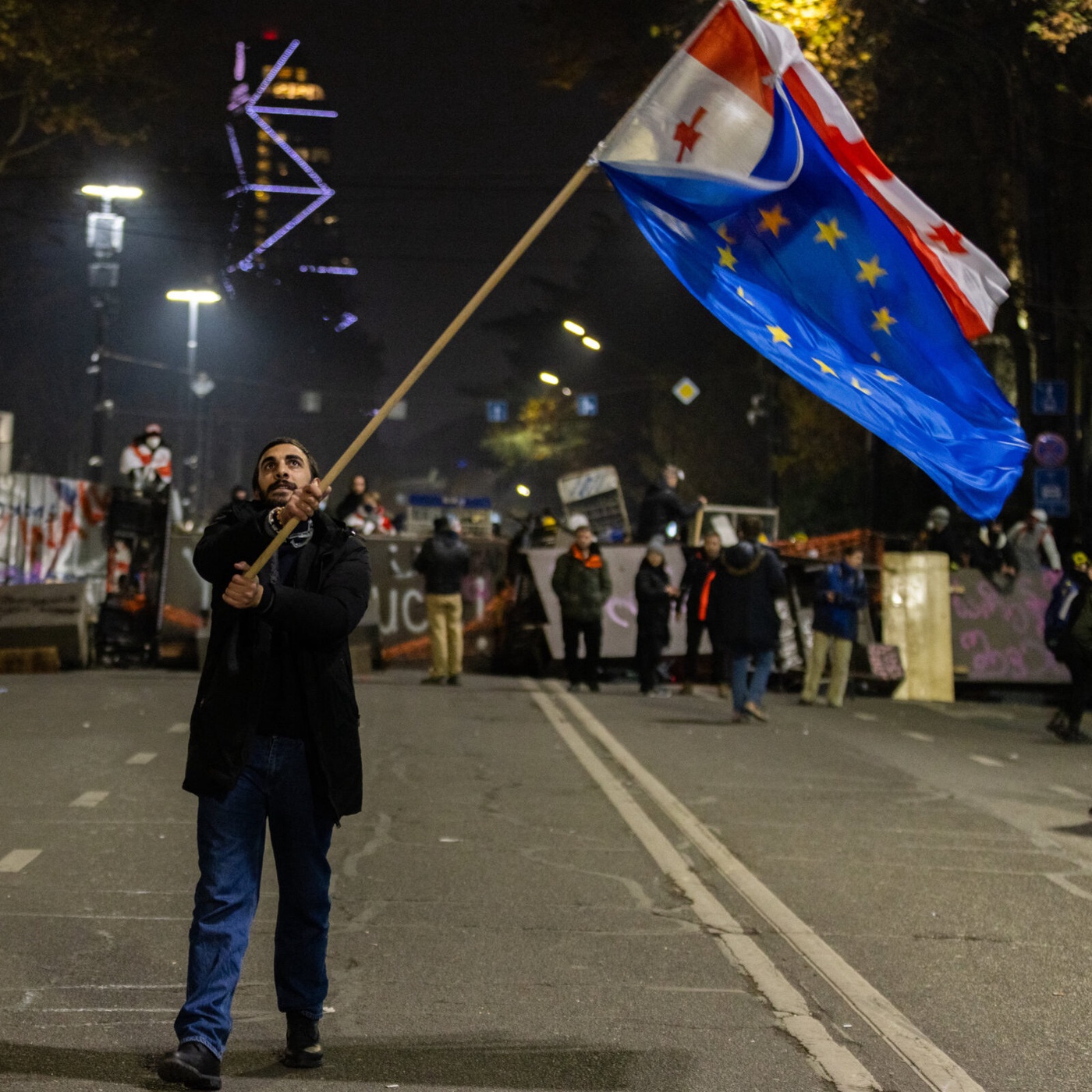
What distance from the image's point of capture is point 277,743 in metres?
5.22

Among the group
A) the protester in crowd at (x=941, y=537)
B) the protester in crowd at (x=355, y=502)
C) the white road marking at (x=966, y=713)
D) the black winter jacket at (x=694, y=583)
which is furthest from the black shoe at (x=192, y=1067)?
the protester in crowd at (x=355, y=502)

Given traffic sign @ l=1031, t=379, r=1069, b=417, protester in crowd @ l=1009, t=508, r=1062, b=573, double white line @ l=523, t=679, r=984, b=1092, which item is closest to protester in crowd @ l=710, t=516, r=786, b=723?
double white line @ l=523, t=679, r=984, b=1092

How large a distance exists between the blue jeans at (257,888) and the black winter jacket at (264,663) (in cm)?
8

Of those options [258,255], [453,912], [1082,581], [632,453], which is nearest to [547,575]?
[1082,581]

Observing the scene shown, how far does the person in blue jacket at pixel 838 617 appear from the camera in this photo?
19.2m

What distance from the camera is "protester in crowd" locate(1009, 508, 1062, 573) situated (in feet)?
78.8

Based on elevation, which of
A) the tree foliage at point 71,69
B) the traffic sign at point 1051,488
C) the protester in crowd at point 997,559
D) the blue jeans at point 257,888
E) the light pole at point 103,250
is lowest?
the blue jeans at point 257,888

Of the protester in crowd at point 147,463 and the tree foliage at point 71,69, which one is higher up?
the tree foliage at point 71,69

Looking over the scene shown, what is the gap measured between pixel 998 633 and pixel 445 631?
7119 mm

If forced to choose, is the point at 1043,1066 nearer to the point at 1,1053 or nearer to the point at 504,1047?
the point at 504,1047

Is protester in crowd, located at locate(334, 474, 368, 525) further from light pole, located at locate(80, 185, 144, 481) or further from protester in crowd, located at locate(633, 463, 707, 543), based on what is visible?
light pole, located at locate(80, 185, 144, 481)

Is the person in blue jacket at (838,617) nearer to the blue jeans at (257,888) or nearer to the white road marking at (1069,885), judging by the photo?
the white road marking at (1069,885)

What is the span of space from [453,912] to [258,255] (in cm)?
8450

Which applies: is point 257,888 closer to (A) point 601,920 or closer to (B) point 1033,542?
(A) point 601,920
